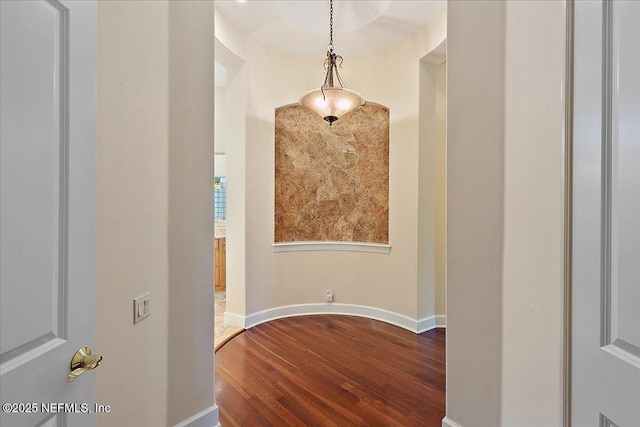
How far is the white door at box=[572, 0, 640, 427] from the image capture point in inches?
30.2

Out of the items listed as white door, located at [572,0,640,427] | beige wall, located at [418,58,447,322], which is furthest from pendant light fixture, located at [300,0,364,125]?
white door, located at [572,0,640,427]

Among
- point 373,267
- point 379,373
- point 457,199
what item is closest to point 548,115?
point 457,199

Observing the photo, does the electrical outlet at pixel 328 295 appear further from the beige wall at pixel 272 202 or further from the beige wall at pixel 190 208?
the beige wall at pixel 190 208

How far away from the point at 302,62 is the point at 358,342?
3327 millimetres

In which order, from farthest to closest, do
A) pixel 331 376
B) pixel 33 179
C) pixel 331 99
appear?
pixel 331 99 < pixel 331 376 < pixel 33 179

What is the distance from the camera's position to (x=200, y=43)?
5.68 feet

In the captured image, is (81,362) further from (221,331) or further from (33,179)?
(221,331)


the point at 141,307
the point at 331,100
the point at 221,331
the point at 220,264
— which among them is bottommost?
the point at 221,331

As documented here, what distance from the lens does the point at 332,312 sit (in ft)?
12.5

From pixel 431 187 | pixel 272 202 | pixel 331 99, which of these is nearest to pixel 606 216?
pixel 331 99

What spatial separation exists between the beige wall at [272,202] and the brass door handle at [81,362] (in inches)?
99.2

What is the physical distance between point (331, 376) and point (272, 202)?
6.62ft

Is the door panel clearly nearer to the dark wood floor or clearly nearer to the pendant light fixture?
the dark wood floor

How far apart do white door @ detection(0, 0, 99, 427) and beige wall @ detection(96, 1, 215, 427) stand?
0.33m
